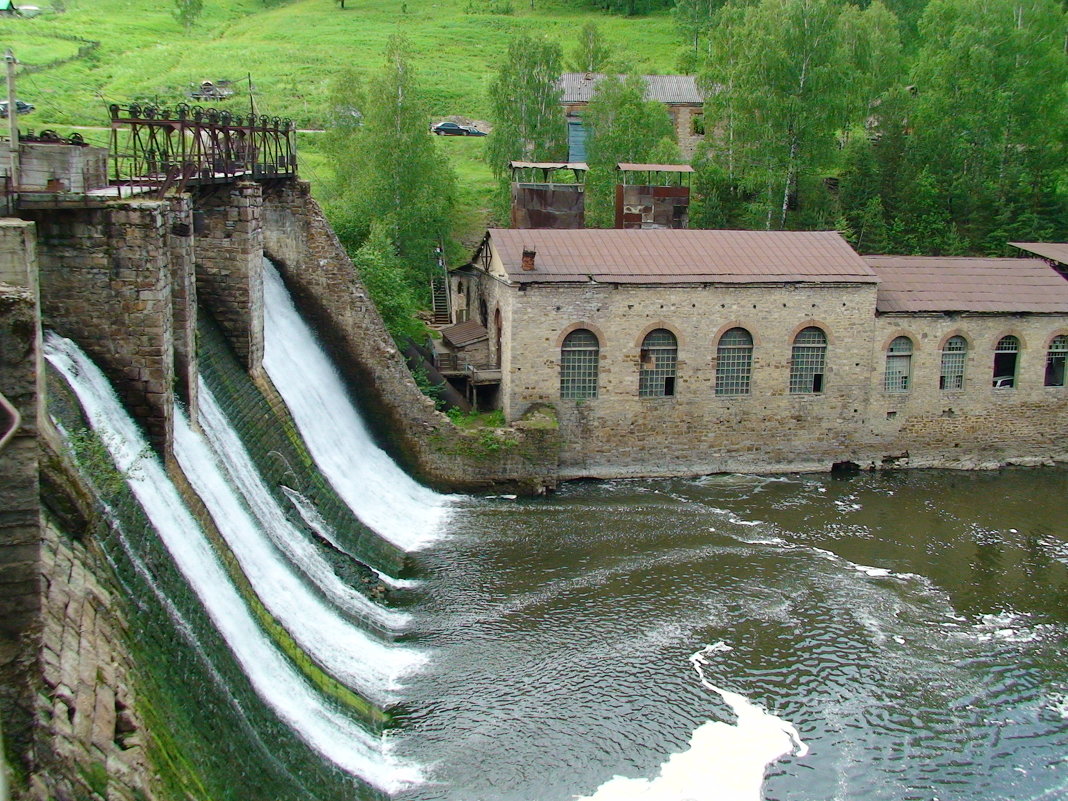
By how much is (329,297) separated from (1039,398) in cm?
1901

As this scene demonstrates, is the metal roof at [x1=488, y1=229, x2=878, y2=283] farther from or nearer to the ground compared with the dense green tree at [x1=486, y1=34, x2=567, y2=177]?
nearer to the ground

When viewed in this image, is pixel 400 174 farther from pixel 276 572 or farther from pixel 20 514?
pixel 20 514

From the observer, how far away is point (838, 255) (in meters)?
26.6

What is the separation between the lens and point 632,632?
16.7m

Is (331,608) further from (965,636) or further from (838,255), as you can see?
(838,255)

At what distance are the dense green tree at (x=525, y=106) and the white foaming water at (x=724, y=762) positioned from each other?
98.9 feet

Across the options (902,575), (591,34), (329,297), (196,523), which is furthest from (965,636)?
(591,34)

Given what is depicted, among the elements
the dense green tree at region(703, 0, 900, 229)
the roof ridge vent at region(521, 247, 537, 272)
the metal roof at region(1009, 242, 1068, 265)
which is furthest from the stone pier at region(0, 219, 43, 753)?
the dense green tree at region(703, 0, 900, 229)

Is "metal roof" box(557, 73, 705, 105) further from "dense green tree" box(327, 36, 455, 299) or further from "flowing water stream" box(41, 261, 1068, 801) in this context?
Answer: "flowing water stream" box(41, 261, 1068, 801)

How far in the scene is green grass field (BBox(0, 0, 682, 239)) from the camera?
4700 centimetres

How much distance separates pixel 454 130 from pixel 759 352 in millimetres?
30875

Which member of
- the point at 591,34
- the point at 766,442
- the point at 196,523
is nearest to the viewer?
the point at 196,523

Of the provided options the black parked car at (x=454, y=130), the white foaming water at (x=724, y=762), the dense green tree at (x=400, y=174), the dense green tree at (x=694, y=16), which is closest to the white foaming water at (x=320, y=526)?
the white foaming water at (x=724, y=762)

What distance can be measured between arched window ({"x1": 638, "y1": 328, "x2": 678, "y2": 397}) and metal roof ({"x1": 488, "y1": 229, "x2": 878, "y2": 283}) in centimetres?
150
